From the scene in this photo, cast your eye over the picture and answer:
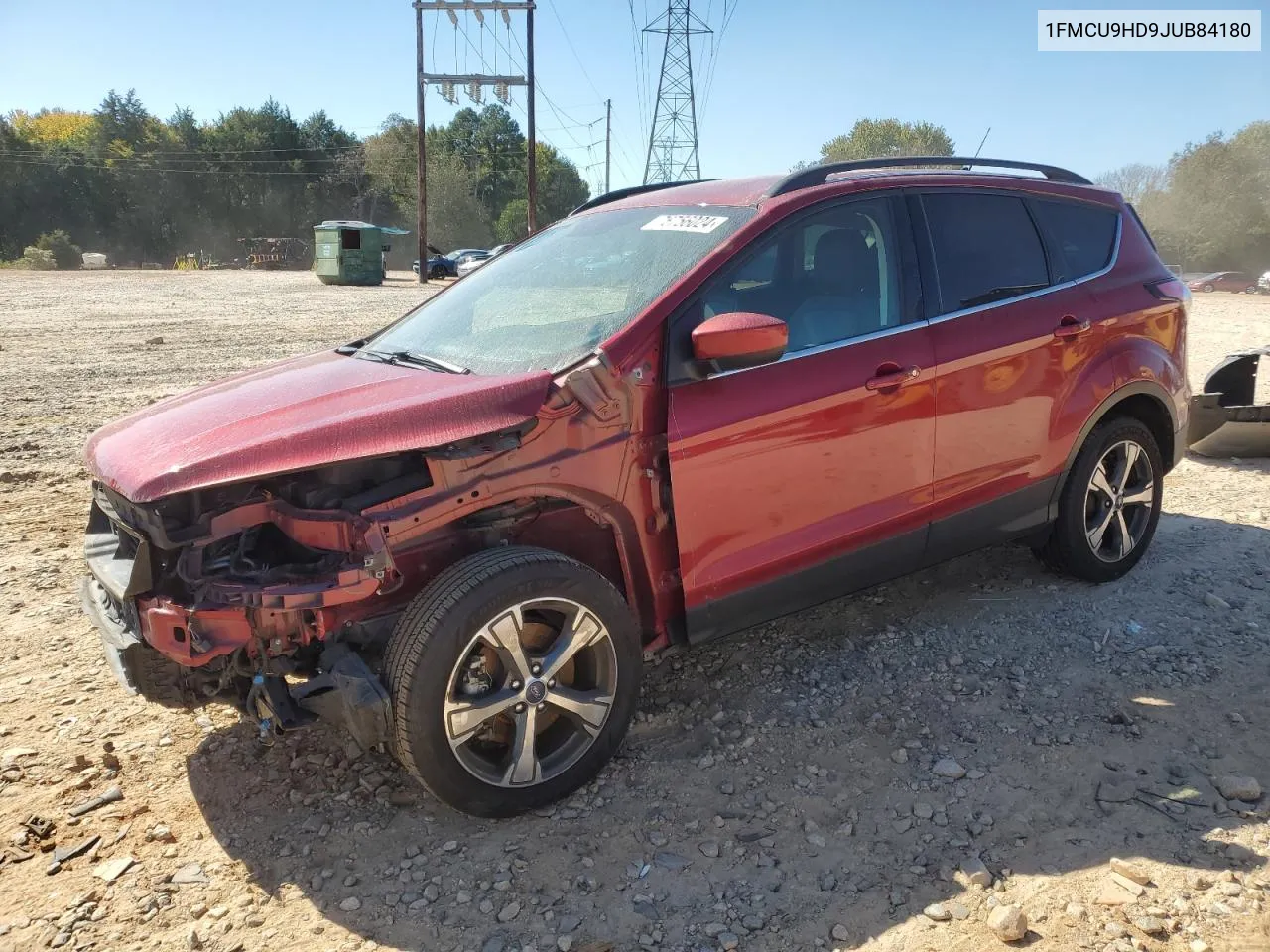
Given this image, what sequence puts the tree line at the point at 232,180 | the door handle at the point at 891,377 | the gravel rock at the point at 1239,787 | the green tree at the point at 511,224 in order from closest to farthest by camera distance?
the gravel rock at the point at 1239,787 → the door handle at the point at 891,377 → the tree line at the point at 232,180 → the green tree at the point at 511,224

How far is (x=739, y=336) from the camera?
2.98m

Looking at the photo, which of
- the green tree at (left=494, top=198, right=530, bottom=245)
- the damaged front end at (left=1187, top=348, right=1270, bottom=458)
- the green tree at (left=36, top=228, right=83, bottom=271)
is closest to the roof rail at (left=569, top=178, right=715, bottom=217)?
the damaged front end at (left=1187, top=348, right=1270, bottom=458)

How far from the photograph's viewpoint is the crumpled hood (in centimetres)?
259

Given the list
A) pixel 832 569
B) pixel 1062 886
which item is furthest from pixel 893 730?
pixel 1062 886

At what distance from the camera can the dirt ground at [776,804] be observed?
2533 mm

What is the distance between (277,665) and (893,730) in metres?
2.12

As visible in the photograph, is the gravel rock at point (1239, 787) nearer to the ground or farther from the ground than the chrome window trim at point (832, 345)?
nearer to the ground

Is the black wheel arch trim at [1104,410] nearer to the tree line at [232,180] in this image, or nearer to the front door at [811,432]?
the front door at [811,432]

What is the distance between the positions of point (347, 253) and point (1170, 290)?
32636 millimetres

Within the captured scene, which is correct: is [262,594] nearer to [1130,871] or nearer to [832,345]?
[832,345]

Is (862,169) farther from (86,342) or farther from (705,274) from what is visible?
(86,342)

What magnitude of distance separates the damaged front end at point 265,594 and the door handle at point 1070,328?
284 cm

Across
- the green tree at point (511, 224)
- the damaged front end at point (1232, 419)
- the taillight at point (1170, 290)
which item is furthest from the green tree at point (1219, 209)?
the taillight at point (1170, 290)

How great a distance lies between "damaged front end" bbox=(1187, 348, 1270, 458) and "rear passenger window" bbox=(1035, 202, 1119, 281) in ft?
9.82
